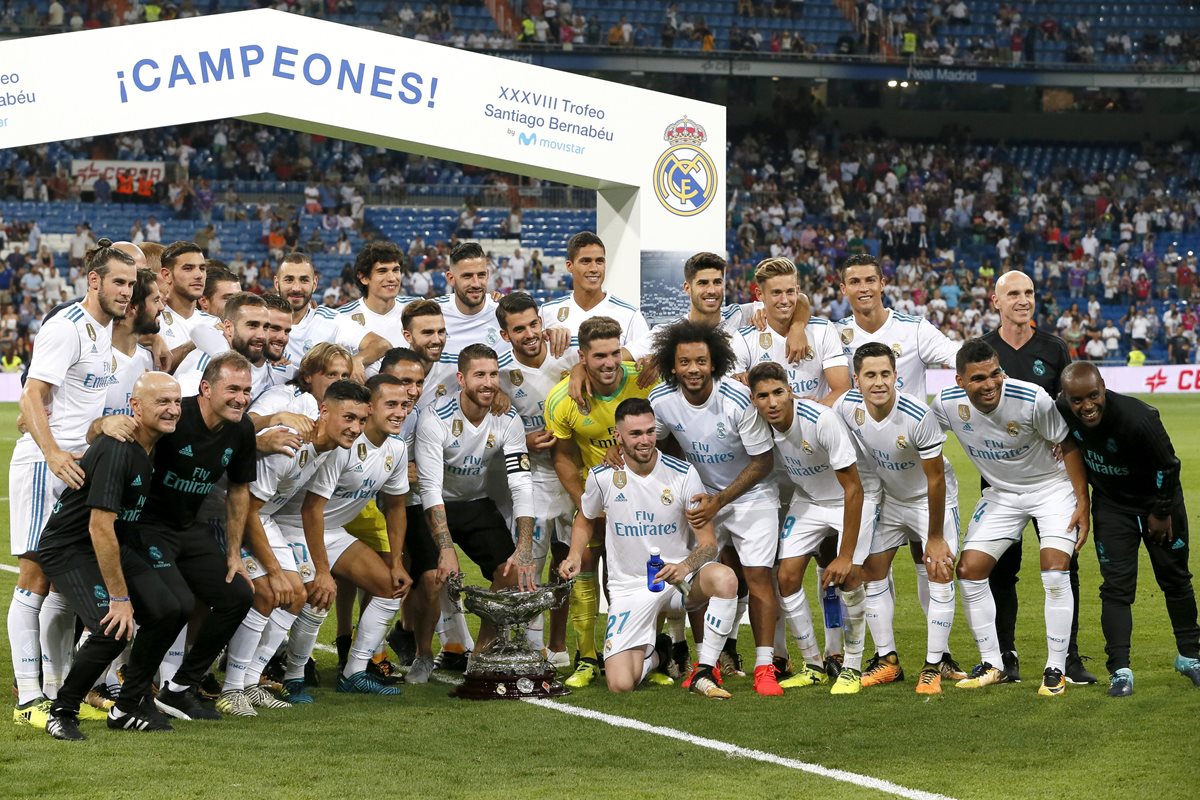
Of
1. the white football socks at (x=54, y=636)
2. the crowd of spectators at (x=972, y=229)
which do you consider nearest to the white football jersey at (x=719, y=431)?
the white football socks at (x=54, y=636)

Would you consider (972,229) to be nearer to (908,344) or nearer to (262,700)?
(908,344)

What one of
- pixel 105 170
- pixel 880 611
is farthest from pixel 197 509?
pixel 105 170

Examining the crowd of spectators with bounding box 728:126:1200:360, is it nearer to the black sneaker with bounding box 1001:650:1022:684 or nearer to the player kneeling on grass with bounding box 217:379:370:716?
the black sneaker with bounding box 1001:650:1022:684

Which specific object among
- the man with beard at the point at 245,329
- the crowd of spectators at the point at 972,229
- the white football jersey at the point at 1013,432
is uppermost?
the crowd of spectators at the point at 972,229

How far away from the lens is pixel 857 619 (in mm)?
7762

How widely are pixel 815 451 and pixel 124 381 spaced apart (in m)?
3.47

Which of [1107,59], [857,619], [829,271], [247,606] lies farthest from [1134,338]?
[247,606]

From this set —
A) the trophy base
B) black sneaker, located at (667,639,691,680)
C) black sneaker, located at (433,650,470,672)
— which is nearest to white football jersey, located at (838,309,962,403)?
black sneaker, located at (667,639,691,680)

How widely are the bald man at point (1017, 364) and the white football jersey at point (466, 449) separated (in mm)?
2525

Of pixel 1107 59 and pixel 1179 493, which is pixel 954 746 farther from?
pixel 1107 59

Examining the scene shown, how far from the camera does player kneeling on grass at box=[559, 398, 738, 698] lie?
24.9 feet

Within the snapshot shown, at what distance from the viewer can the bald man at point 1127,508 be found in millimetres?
7047

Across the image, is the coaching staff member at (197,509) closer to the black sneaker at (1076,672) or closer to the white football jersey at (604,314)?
the white football jersey at (604,314)

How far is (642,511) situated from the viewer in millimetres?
7777
